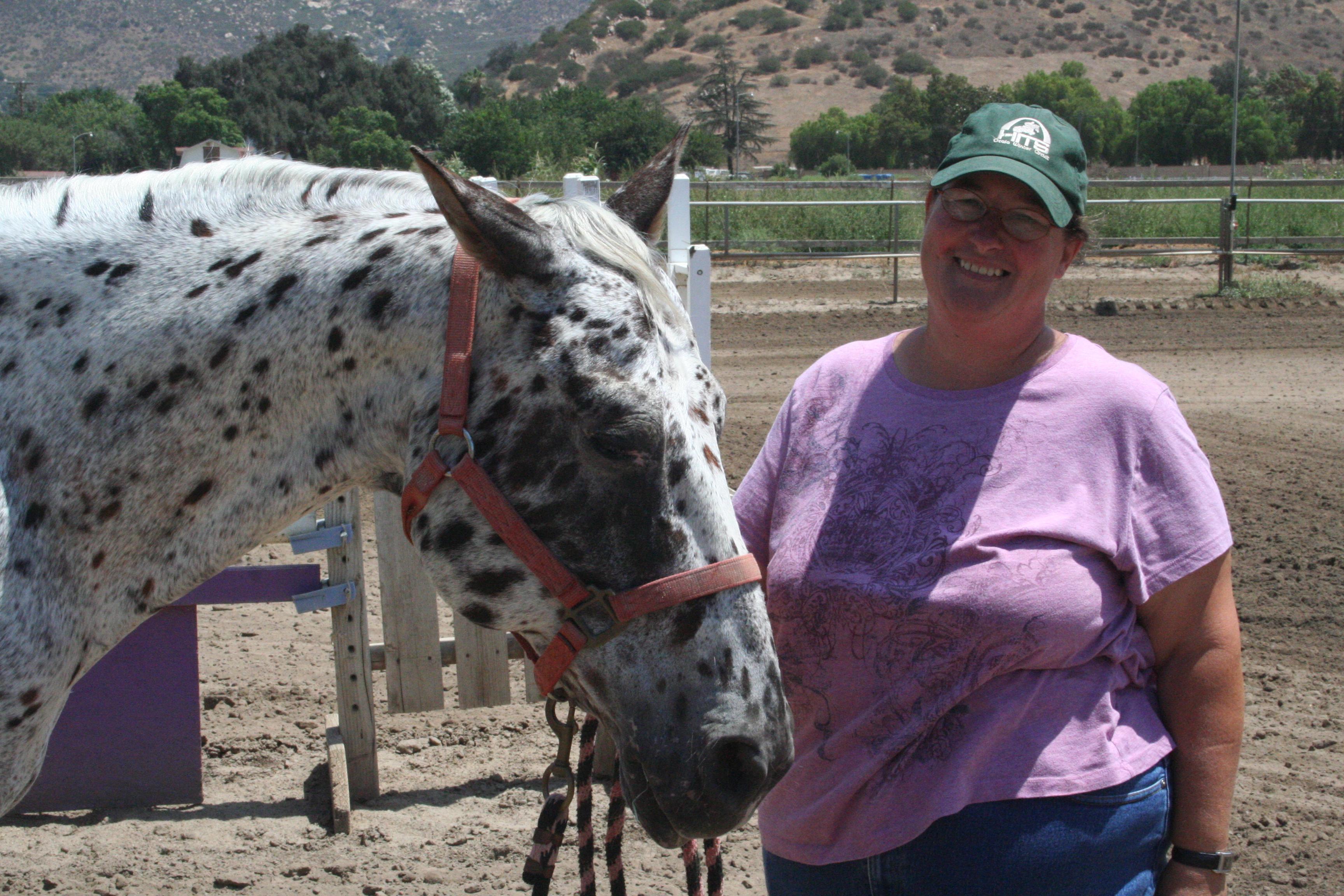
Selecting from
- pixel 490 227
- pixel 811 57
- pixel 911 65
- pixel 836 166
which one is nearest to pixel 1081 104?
pixel 836 166

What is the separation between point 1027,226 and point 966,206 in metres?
0.11

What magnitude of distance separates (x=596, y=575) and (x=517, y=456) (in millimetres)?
220

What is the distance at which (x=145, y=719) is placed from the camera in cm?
353

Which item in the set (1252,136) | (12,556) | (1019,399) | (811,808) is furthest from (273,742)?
(1252,136)

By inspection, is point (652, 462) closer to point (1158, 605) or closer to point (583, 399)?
point (583, 399)

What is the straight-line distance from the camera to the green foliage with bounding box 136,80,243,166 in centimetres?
3306

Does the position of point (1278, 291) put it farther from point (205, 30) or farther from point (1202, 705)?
point (205, 30)

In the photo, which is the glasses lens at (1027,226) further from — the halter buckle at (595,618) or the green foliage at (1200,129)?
the green foliage at (1200,129)

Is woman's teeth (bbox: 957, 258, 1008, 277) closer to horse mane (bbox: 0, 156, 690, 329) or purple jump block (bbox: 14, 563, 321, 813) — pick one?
horse mane (bbox: 0, 156, 690, 329)

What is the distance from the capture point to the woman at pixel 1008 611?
1.57 meters

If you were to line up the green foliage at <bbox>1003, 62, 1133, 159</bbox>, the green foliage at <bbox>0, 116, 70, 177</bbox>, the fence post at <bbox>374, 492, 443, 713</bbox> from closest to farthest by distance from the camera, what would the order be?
the fence post at <bbox>374, 492, 443, 713</bbox> < the green foliage at <bbox>0, 116, 70, 177</bbox> < the green foliage at <bbox>1003, 62, 1133, 159</bbox>

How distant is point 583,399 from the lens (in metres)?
1.54

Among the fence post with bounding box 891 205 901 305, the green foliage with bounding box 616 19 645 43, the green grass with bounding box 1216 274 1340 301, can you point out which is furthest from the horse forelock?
the green foliage with bounding box 616 19 645 43

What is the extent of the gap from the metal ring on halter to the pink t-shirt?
1.92 feet
